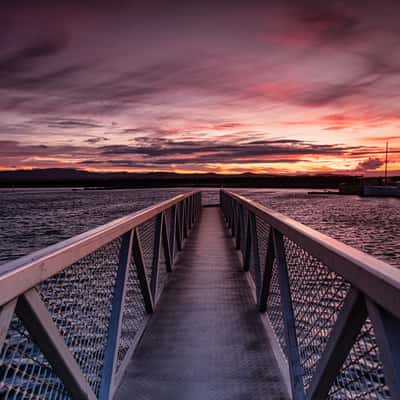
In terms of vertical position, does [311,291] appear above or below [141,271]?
above

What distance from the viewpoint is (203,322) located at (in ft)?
12.2

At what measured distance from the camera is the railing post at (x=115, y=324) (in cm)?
239

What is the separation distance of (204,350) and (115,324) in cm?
88

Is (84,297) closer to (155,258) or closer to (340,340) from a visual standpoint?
(155,258)

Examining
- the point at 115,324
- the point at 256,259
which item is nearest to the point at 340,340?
the point at 115,324

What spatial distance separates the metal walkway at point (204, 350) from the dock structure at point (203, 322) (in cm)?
1

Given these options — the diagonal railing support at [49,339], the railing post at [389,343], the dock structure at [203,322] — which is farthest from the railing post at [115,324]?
the railing post at [389,343]

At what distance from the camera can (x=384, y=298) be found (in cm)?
107

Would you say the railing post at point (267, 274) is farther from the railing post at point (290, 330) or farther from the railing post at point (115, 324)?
the railing post at point (115, 324)

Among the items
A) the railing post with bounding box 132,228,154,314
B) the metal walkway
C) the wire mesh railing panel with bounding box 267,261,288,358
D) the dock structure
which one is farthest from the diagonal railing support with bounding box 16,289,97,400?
the wire mesh railing panel with bounding box 267,261,288,358

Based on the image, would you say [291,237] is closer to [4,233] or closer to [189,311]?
[189,311]

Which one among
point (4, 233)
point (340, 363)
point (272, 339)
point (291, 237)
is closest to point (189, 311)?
point (272, 339)

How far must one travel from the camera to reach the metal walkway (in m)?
2.55

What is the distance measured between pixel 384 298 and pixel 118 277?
1920 millimetres
